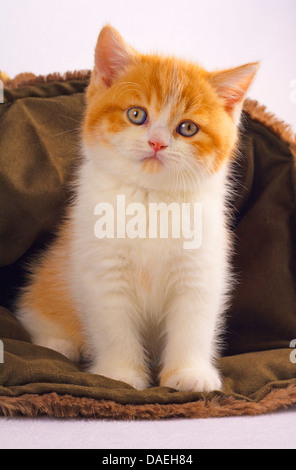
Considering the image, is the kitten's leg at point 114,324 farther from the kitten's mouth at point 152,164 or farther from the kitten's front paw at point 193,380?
the kitten's mouth at point 152,164

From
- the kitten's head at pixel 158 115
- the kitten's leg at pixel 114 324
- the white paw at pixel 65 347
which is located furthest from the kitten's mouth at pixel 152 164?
the white paw at pixel 65 347

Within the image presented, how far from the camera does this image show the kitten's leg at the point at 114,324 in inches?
47.8

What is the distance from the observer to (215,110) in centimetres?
125

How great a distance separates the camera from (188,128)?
1190mm

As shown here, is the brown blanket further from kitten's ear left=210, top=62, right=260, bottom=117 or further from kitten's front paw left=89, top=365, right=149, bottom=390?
kitten's ear left=210, top=62, right=260, bottom=117

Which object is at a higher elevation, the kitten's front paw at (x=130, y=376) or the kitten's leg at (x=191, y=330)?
the kitten's leg at (x=191, y=330)

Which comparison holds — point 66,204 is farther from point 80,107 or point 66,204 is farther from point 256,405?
point 256,405

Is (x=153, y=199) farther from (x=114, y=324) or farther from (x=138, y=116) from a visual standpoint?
(x=114, y=324)

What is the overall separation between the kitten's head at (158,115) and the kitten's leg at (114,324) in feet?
0.74

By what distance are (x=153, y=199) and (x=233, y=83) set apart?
329 mm

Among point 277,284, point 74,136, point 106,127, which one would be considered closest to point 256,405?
point 277,284

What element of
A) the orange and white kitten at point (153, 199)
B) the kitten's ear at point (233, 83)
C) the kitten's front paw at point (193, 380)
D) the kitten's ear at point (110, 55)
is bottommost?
the kitten's front paw at point (193, 380)

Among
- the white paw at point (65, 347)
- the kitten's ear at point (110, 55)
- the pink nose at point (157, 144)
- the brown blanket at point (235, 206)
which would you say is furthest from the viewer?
the brown blanket at point (235, 206)

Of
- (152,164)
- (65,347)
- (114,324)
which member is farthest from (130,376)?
(152,164)
